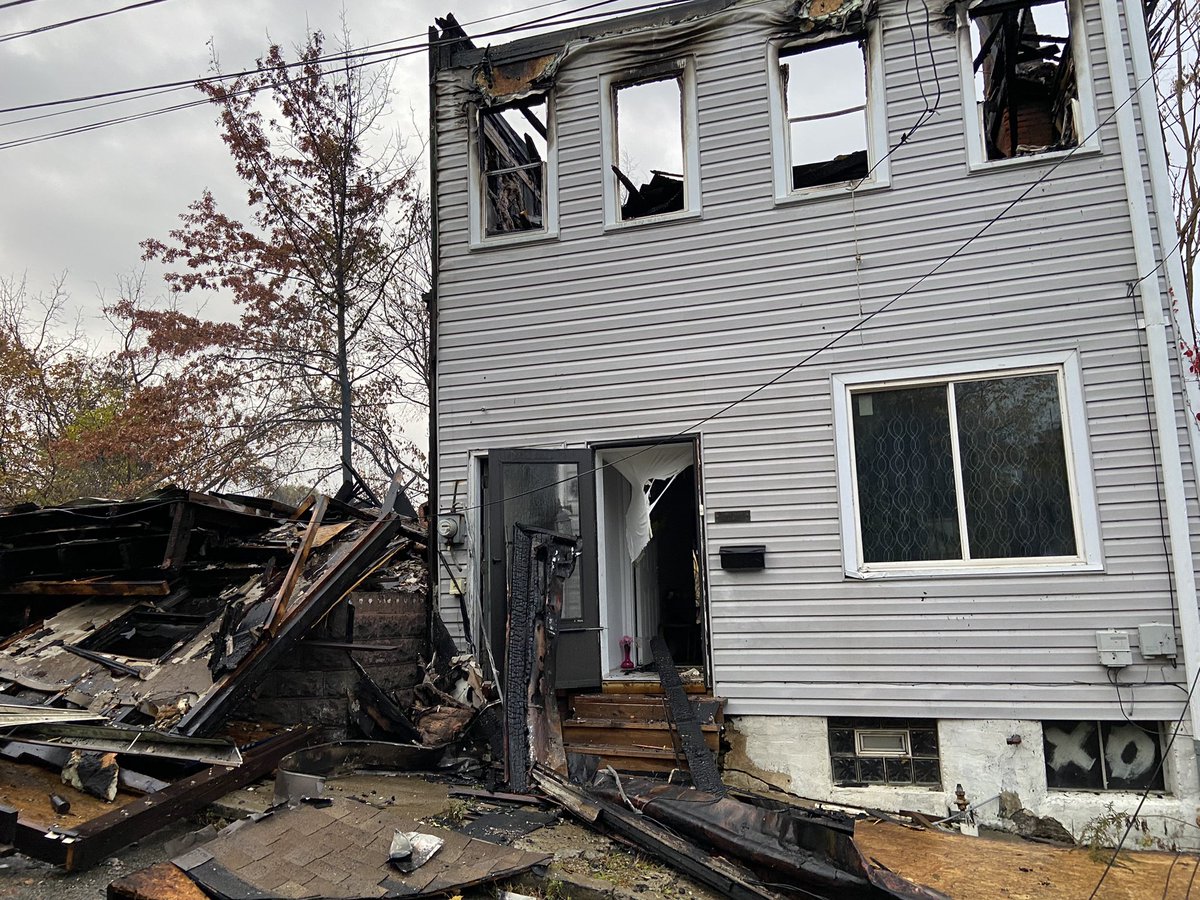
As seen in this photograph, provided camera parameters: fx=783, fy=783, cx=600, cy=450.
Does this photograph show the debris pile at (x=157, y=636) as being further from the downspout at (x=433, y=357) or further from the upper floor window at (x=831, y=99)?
the upper floor window at (x=831, y=99)

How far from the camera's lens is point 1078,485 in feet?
19.0

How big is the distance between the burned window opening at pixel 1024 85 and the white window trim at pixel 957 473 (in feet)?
5.88

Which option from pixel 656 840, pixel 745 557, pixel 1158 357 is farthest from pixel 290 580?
pixel 1158 357

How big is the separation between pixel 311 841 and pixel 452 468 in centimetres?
373

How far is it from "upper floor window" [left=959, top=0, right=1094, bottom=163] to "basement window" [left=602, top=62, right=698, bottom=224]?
2283 mm

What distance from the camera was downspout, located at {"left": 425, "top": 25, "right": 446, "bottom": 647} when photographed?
281 inches

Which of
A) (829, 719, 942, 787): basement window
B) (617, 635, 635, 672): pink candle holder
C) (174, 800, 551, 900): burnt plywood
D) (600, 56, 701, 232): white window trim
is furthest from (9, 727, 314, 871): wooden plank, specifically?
(600, 56, 701, 232): white window trim

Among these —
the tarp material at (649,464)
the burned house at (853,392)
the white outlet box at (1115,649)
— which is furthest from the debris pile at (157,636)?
the white outlet box at (1115,649)

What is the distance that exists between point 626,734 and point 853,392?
10.8ft

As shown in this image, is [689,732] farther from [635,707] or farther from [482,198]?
[482,198]

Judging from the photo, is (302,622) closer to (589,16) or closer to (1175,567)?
(589,16)

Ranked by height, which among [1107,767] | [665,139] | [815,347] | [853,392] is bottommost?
[1107,767]

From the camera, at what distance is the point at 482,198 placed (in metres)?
7.62

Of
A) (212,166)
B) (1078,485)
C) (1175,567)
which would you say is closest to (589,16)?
(1078,485)
